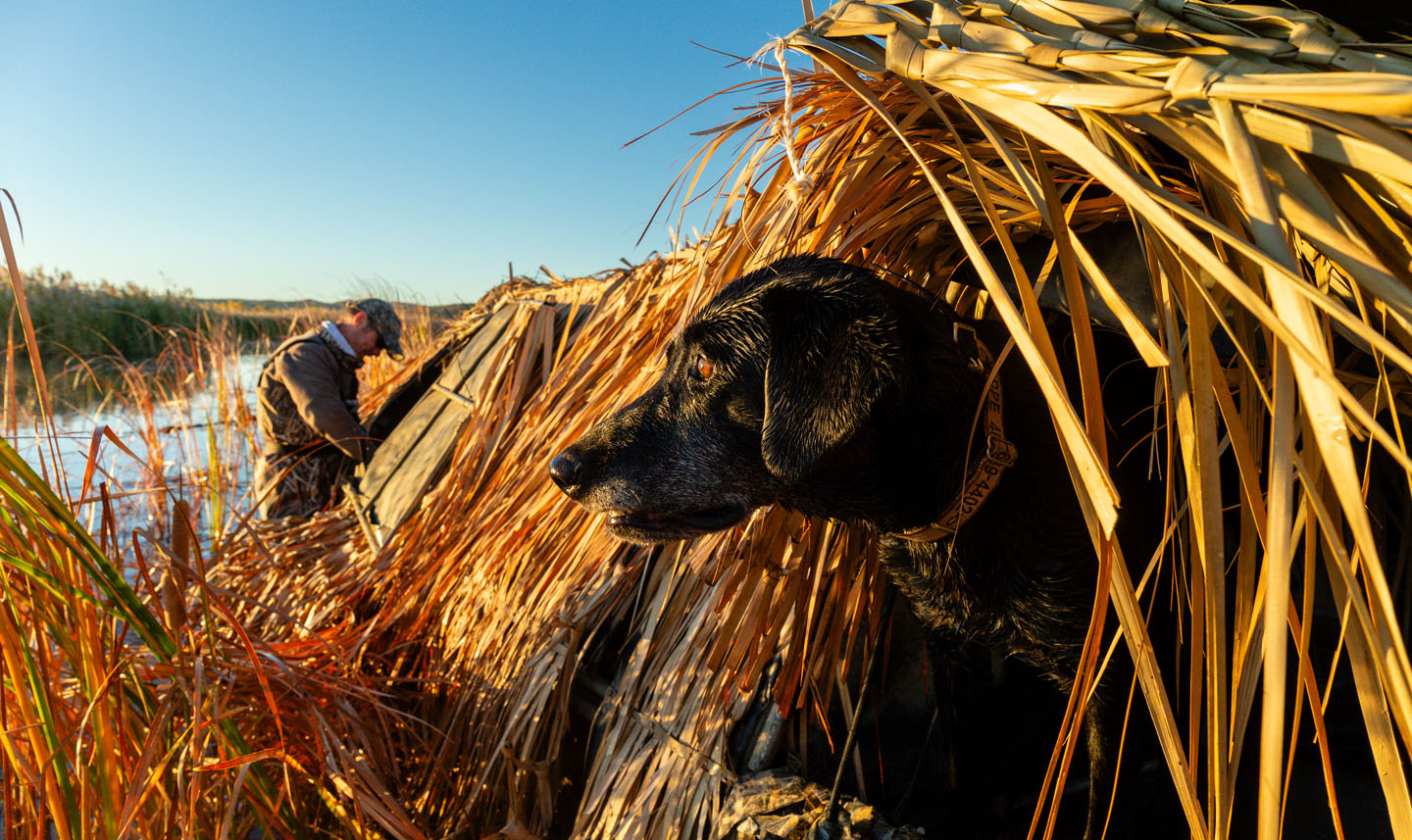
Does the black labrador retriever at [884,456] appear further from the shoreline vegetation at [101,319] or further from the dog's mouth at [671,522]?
the shoreline vegetation at [101,319]

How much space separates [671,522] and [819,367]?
55 cm

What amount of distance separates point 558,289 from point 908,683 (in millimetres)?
4163

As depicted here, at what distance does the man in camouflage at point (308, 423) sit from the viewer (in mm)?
5777

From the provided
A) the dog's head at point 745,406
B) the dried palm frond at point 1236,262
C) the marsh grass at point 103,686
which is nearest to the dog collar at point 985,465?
the dog's head at point 745,406

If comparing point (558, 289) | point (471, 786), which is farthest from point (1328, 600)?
point (558, 289)

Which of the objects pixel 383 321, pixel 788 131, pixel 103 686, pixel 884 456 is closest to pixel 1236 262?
pixel 884 456

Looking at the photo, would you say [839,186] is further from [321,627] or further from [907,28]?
[321,627]

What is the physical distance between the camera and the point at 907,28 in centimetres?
137

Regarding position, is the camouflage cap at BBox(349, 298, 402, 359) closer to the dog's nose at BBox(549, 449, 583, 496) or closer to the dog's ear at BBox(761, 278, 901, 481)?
the dog's nose at BBox(549, 449, 583, 496)

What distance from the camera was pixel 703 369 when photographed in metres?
1.79

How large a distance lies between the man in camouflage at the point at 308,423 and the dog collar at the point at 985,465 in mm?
5148

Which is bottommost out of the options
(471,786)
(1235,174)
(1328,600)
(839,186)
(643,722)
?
(471,786)

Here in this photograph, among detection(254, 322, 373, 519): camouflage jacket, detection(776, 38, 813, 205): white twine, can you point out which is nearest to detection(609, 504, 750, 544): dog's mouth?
detection(776, 38, 813, 205): white twine

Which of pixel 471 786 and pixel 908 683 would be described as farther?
pixel 471 786
